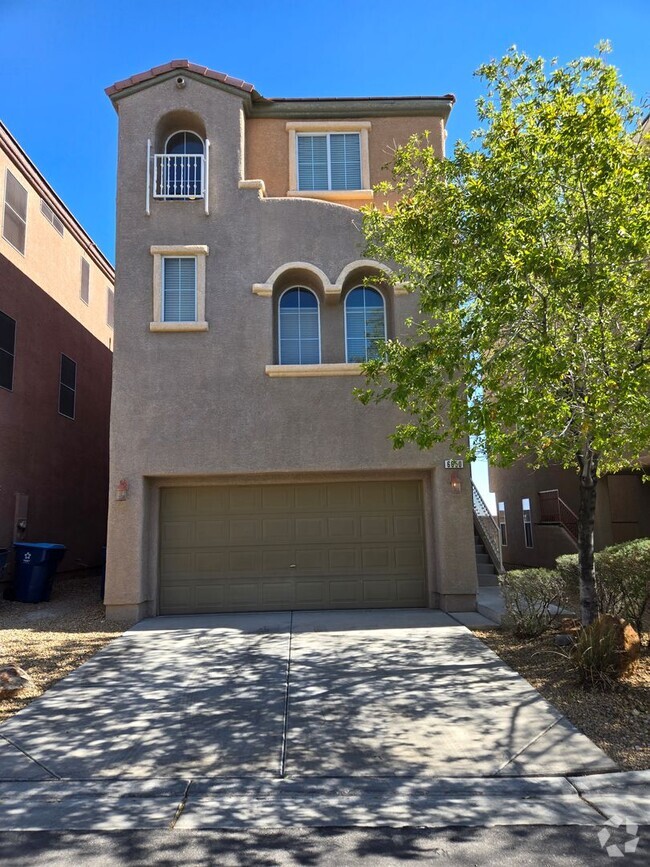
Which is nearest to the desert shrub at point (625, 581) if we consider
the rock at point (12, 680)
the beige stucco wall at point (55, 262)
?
the rock at point (12, 680)

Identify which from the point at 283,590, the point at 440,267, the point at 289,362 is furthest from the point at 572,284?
the point at 283,590

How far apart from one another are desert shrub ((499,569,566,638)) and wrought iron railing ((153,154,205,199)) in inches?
328

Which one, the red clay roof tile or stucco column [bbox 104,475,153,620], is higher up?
the red clay roof tile

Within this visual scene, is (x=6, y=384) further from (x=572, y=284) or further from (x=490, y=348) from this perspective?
(x=572, y=284)

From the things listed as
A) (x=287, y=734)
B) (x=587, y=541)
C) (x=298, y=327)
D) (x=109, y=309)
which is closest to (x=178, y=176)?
(x=298, y=327)

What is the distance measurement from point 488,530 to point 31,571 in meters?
9.39

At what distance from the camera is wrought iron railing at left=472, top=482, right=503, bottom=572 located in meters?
13.5

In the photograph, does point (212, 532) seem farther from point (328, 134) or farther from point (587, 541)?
point (328, 134)

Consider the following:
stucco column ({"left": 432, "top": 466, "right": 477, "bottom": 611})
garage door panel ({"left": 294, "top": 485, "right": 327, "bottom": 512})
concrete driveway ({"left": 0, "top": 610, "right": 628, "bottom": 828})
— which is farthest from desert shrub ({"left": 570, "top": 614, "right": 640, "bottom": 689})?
garage door panel ({"left": 294, "top": 485, "right": 327, "bottom": 512})

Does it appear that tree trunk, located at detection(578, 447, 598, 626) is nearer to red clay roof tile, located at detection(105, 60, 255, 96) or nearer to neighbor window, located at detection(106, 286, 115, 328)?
red clay roof tile, located at detection(105, 60, 255, 96)

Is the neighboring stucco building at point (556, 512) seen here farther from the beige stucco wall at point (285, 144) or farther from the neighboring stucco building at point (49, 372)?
the neighboring stucco building at point (49, 372)

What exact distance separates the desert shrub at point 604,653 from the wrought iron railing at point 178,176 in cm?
928

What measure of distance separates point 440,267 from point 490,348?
1392 mm

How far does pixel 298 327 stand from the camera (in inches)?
460
